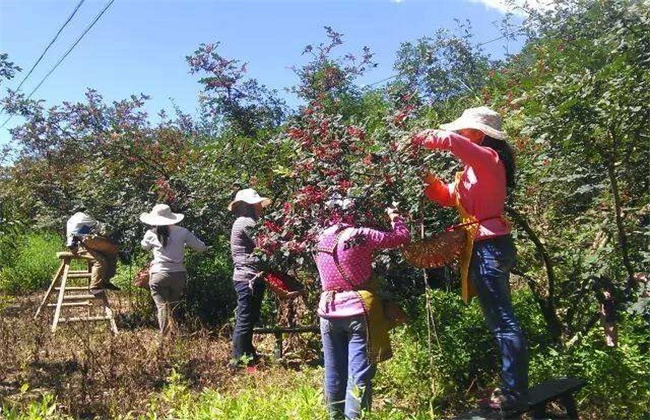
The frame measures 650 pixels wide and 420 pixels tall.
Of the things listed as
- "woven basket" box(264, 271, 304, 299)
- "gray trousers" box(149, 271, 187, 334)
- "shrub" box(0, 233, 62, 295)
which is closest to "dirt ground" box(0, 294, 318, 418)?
"gray trousers" box(149, 271, 187, 334)

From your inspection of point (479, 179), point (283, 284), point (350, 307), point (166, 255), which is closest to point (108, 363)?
point (283, 284)

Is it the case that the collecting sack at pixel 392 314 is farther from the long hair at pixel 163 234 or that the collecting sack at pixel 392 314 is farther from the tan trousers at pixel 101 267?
the tan trousers at pixel 101 267

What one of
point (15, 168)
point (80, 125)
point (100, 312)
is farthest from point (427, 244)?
point (15, 168)

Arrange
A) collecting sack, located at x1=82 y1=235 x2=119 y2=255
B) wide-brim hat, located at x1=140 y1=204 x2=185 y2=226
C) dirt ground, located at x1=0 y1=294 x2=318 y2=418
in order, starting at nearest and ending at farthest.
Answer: dirt ground, located at x1=0 y1=294 x2=318 y2=418 → wide-brim hat, located at x1=140 y1=204 x2=185 y2=226 → collecting sack, located at x1=82 y1=235 x2=119 y2=255

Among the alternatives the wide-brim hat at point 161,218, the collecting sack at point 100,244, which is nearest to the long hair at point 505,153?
the wide-brim hat at point 161,218

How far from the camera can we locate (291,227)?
4367 mm

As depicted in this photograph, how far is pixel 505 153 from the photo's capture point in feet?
11.5

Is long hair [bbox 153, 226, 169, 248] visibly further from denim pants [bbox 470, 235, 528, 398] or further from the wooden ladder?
denim pants [bbox 470, 235, 528, 398]

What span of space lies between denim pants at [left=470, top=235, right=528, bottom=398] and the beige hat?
1.83 ft

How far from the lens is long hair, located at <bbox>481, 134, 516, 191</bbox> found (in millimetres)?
3500

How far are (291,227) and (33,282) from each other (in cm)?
977

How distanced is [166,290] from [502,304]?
179 inches

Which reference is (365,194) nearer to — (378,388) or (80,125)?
(378,388)

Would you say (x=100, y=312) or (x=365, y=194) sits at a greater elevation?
(x=365, y=194)
